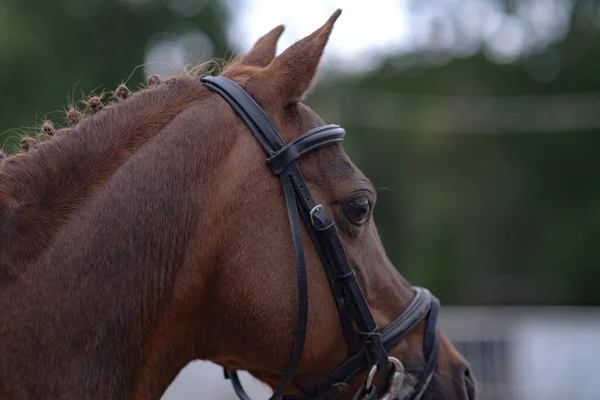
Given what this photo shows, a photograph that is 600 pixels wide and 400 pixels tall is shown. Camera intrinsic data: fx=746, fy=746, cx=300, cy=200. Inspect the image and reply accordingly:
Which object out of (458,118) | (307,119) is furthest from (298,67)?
(458,118)

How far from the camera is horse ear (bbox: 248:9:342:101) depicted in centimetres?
280

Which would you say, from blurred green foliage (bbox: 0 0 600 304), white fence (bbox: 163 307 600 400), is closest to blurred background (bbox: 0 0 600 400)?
blurred green foliage (bbox: 0 0 600 304)

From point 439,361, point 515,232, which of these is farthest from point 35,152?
point 515,232

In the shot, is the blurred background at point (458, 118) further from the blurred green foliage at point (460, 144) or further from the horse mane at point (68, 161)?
the horse mane at point (68, 161)

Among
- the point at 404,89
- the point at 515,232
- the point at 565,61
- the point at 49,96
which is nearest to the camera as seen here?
the point at 49,96

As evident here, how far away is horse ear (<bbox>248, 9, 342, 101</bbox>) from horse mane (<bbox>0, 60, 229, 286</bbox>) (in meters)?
0.28

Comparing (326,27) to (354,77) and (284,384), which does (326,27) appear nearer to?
(284,384)

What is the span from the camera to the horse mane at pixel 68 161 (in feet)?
8.20

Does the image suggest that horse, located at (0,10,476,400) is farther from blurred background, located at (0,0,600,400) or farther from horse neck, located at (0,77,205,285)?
blurred background, located at (0,0,600,400)

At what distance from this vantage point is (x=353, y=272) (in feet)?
9.14

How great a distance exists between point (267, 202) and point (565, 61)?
103 feet

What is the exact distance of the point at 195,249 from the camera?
2.60 meters

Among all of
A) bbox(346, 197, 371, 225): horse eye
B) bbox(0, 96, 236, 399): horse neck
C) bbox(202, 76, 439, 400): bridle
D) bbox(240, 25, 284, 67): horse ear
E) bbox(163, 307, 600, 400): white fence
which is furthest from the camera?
bbox(163, 307, 600, 400): white fence

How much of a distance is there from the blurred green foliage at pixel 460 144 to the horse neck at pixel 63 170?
806 inches
